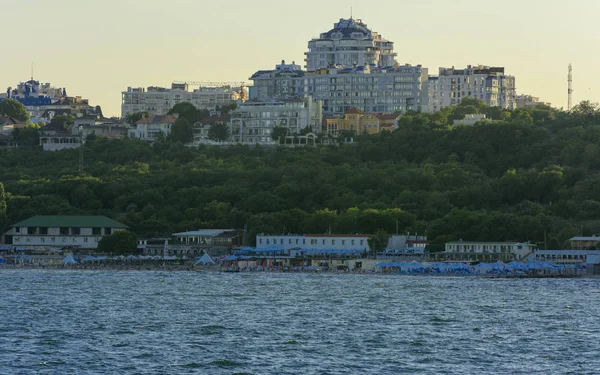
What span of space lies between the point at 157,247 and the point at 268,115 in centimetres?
5899

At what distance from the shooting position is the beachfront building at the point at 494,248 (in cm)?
11950

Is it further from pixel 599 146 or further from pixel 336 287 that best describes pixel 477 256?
pixel 599 146

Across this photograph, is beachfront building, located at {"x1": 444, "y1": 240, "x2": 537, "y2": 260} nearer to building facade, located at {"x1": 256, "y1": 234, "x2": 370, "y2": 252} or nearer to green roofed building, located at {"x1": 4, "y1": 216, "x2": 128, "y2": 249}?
building facade, located at {"x1": 256, "y1": 234, "x2": 370, "y2": 252}

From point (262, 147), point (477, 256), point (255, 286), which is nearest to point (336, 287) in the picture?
point (255, 286)

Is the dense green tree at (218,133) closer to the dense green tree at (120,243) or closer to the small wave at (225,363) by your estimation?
the dense green tree at (120,243)

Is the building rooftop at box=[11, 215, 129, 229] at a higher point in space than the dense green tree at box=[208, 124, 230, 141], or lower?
lower

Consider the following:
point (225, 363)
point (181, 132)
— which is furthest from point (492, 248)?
point (181, 132)

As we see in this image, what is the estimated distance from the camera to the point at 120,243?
129 metres

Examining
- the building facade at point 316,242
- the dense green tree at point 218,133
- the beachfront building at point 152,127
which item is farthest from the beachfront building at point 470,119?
the building facade at point 316,242

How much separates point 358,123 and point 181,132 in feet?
77.9

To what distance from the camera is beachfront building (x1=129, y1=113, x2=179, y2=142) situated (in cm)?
19238

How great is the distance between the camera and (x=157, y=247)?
130m

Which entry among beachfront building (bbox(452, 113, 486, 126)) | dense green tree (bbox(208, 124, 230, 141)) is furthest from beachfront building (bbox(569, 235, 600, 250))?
dense green tree (bbox(208, 124, 230, 141))

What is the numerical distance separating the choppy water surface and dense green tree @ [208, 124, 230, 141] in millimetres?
72766
